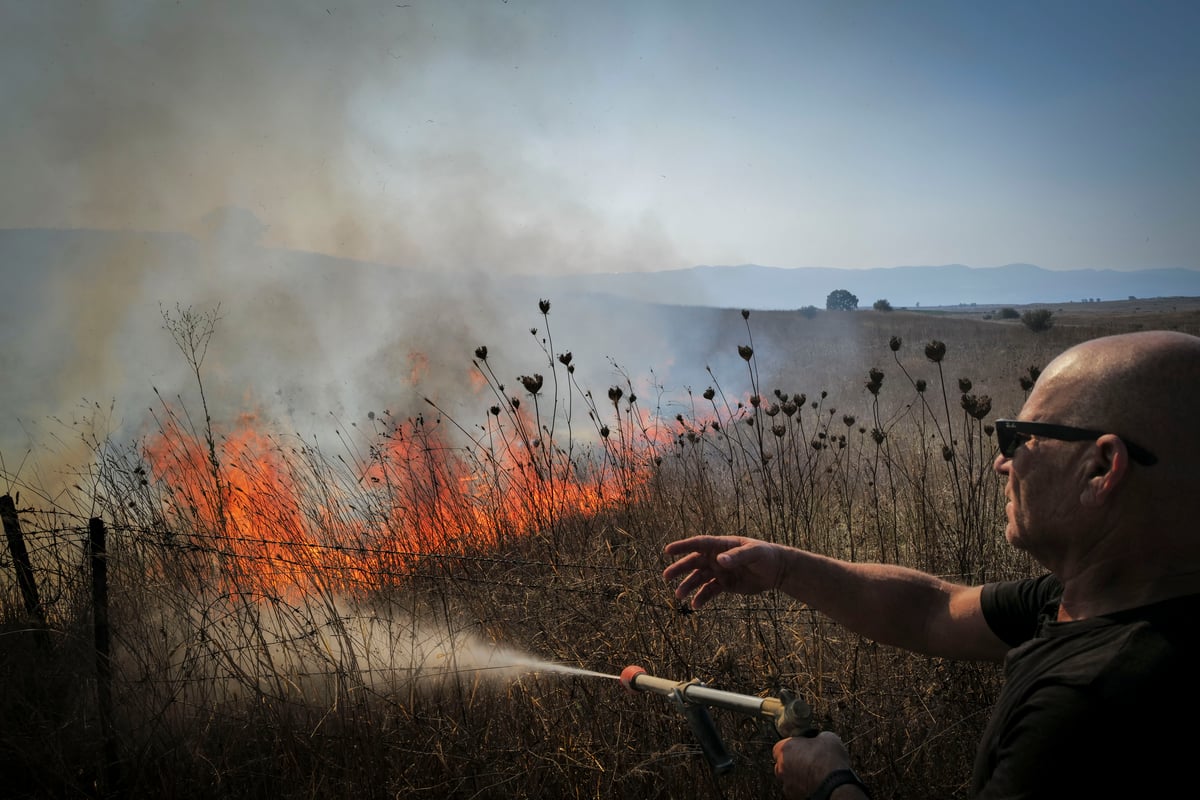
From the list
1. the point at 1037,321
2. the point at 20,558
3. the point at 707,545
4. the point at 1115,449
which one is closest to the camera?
the point at 1115,449

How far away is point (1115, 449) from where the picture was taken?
139cm

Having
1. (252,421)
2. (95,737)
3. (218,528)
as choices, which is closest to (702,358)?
(252,421)

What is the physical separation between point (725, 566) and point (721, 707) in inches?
20.3

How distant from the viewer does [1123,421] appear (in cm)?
139

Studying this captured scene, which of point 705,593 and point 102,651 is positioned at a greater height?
point 705,593

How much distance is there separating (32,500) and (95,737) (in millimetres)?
9098

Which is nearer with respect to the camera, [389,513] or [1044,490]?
[1044,490]

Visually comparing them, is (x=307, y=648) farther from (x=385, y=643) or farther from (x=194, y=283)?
(x=194, y=283)

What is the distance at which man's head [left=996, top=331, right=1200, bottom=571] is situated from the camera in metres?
1.35

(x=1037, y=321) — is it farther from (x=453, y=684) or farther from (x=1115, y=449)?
(x=1115, y=449)

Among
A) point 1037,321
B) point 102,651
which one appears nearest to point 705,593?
point 102,651

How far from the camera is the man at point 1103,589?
121 centimetres

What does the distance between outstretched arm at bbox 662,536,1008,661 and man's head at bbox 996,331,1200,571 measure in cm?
63

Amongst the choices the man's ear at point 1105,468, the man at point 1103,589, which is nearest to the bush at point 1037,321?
the man at point 1103,589
